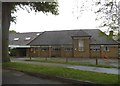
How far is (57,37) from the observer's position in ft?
201

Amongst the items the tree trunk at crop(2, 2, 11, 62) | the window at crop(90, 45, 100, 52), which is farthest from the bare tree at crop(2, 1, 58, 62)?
the window at crop(90, 45, 100, 52)

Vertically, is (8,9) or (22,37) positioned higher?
(8,9)

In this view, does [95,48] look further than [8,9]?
Yes

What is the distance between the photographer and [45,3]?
2550 centimetres

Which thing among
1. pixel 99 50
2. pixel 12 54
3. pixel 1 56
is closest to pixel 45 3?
pixel 1 56

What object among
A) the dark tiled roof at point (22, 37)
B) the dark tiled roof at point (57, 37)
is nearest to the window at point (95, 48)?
the dark tiled roof at point (57, 37)

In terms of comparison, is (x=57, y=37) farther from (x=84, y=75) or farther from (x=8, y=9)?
(x=84, y=75)

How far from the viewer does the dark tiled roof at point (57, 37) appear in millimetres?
57978

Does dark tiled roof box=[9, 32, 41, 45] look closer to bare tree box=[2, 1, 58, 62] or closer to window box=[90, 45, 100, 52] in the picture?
window box=[90, 45, 100, 52]

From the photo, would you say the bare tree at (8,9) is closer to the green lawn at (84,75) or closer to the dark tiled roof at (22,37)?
the green lawn at (84,75)

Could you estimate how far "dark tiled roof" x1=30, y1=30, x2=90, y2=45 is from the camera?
5798 centimetres

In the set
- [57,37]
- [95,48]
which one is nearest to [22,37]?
[57,37]

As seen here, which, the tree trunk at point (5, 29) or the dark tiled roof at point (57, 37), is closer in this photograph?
the tree trunk at point (5, 29)

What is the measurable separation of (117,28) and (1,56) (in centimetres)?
1637
